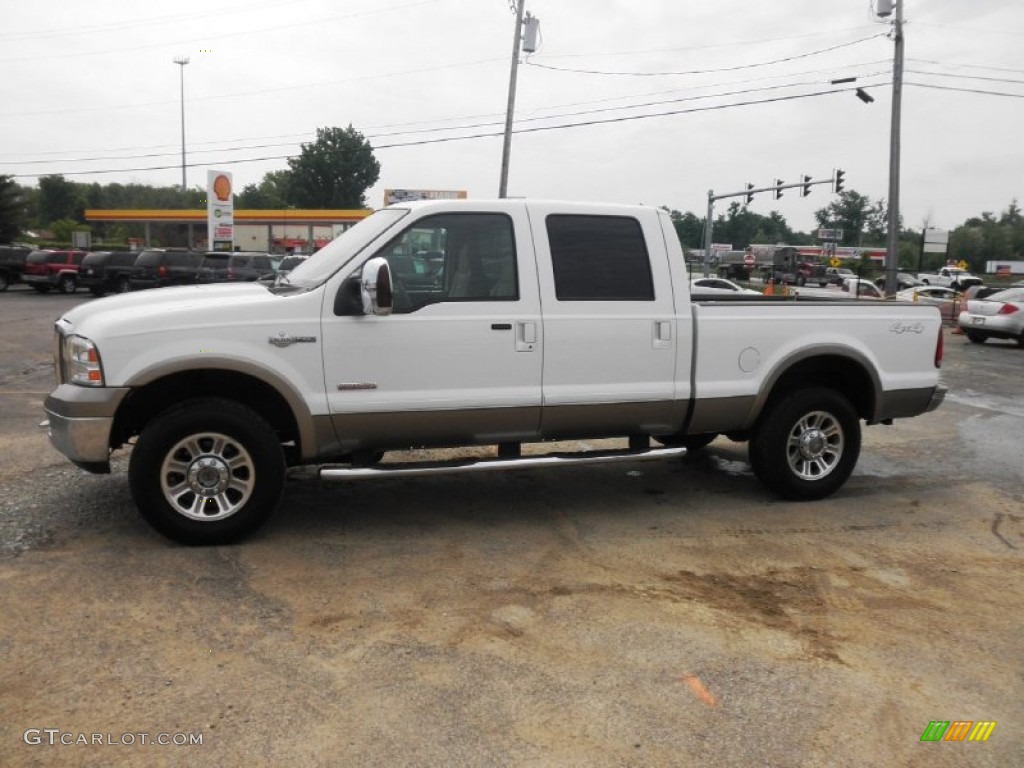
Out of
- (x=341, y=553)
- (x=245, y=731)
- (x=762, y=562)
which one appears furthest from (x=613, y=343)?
(x=245, y=731)

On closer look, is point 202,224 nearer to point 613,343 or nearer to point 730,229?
point 613,343

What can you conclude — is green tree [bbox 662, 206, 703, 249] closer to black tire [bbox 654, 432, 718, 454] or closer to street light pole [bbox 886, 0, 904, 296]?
street light pole [bbox 886, 0, 904, 296]

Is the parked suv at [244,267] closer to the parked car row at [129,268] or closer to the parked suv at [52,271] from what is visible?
the parked car row at [129,268]

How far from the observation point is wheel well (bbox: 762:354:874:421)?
20.4ft

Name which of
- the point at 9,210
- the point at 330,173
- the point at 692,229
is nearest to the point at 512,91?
the point at 9,210

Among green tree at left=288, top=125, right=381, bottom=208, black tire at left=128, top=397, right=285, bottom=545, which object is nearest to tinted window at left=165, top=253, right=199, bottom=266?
black tire at left=128, top=397, right=285, bottom=545

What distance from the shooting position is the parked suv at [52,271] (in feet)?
99.7

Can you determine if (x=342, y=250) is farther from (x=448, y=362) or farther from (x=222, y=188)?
(x=222, y=188)

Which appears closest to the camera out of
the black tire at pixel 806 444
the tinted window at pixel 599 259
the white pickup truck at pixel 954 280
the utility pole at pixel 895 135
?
the tinted window at pixel 599 259

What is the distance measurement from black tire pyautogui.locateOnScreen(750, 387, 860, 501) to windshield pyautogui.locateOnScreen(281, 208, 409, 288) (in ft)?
9.77

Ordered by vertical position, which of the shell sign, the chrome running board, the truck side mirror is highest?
the shell sign

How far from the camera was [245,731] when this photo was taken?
3.12 meters

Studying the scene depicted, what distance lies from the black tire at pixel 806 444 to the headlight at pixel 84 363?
14.1ft

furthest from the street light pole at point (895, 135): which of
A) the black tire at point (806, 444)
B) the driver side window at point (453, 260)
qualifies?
the driver side window at point (453, 260)
